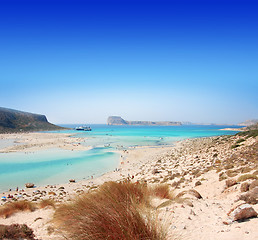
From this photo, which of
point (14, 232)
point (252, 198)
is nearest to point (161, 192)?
point (252, 198)

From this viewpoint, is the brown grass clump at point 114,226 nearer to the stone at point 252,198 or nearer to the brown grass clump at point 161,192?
the stone at point 252,198

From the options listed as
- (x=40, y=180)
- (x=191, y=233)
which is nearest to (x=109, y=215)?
(x=191, y=233)

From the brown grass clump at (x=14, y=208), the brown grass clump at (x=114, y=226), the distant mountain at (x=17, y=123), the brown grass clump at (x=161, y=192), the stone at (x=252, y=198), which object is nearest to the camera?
the brown grass clump at (x=114, y=226)

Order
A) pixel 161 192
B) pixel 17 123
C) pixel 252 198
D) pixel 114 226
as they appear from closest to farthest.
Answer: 1. pixel 114 226
2. pixel 252 198
3. pixel 161 192
4. pixel 17 123

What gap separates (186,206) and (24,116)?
418ft

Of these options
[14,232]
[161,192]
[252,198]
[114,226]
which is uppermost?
[114,226]

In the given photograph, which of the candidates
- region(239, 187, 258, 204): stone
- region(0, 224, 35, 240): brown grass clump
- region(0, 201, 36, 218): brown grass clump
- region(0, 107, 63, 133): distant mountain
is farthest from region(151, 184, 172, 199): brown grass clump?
region(0, 107, 63, 133): distant mountain

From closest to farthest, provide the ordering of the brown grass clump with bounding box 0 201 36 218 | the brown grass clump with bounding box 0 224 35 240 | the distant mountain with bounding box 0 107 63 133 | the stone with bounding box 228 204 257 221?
the brown grass clump with bounding box 0 224 35 240
the stone with bounding box 228 204 257 221
the brown grass clump with bounding box 0 201 36 218
the distant mountain with bounding box 0 107 63 133

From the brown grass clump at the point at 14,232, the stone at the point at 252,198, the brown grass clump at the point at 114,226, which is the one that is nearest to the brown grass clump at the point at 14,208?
the brown grass clump at the point at 14,232

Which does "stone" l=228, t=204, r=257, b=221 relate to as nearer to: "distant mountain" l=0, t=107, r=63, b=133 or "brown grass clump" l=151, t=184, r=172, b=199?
"brown grass clump" l=151, t=184, r=172, b=199

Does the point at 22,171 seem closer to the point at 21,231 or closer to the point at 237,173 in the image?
the point at 21,231

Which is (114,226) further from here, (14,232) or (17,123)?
(17,123)

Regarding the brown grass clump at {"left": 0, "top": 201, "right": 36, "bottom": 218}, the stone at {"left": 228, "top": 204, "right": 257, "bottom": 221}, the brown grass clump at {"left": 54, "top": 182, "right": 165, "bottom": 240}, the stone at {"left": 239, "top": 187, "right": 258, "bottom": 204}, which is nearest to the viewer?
the brown grass clump at {"left": 54, "top": 182, "right": 165, "bottom": 240}

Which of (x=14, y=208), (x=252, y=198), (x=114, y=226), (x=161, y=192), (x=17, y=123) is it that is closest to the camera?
(x=114, y=226)
